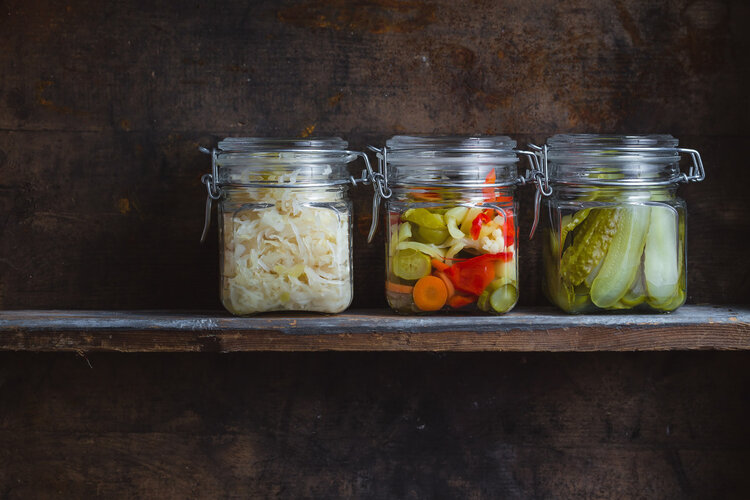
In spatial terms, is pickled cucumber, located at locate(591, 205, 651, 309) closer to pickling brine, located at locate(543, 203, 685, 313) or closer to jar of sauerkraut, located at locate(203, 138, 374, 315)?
pickling brine, located at locate(543, 203, 685, 313)

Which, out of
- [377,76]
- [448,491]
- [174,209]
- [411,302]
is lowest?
[448,491]

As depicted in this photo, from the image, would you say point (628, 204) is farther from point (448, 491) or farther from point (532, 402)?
point (448, 491)

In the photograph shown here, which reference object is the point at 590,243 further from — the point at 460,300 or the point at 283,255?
the point at 283,255

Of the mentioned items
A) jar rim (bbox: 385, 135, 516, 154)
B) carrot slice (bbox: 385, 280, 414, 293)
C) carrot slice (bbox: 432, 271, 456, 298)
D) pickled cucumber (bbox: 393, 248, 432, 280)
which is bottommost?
carrot slice (bbox: 385, 280, 414, 293)

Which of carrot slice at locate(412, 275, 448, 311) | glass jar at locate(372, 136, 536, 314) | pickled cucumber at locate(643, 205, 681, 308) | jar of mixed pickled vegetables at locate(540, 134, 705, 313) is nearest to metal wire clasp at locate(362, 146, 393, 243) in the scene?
glass jar at locate(372, 136, 536, 314)

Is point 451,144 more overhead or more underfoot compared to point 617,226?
more overhead

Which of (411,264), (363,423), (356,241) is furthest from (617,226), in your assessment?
(363,423)

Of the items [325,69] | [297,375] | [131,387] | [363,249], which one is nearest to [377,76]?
[325,69]
